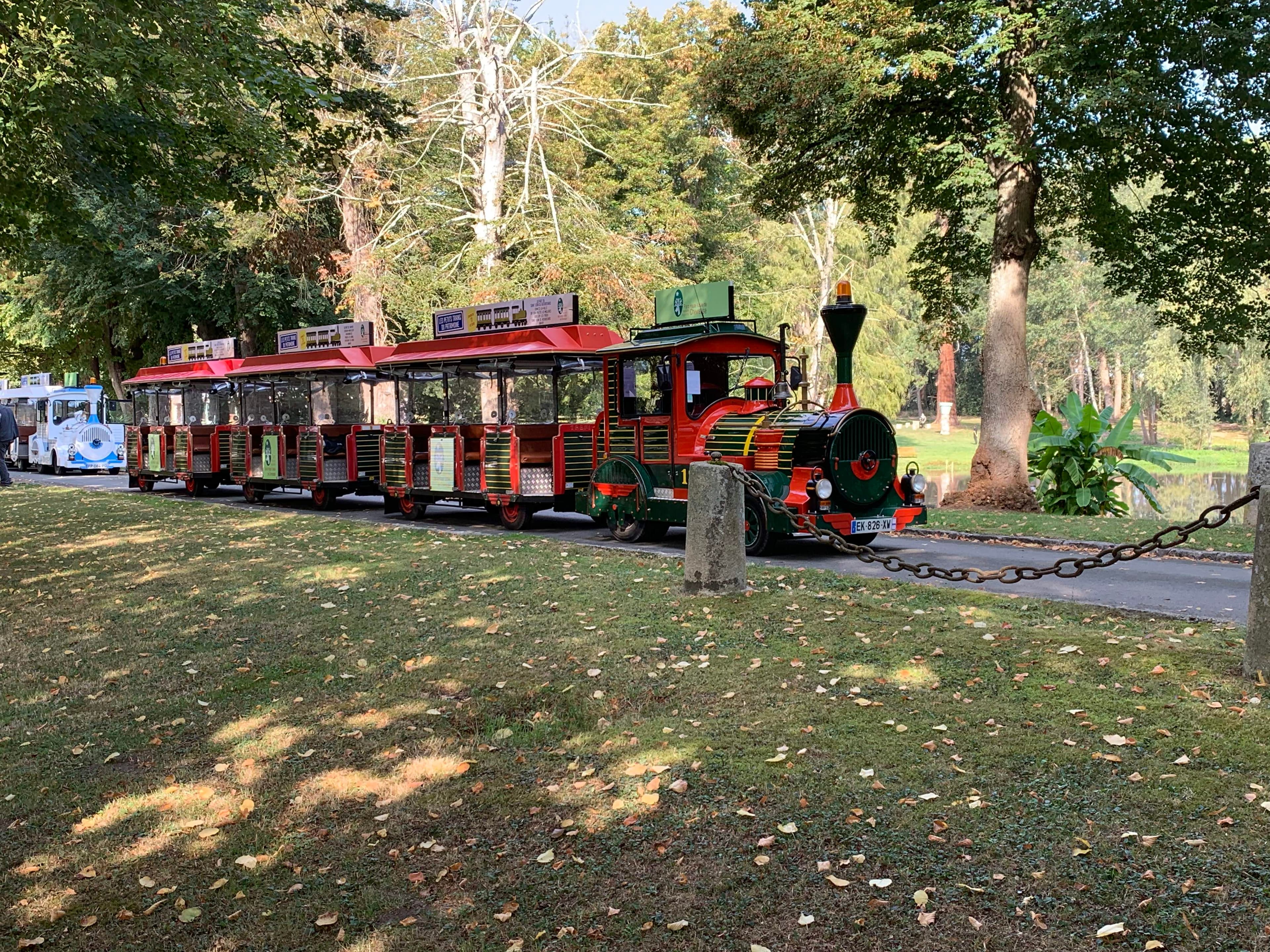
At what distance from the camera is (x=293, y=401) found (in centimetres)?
2303

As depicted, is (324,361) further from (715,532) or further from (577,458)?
(715,532)

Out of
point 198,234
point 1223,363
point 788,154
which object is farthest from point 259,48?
point 1223,363

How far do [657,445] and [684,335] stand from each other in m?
1.50

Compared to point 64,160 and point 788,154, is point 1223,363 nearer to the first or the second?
point 788,154

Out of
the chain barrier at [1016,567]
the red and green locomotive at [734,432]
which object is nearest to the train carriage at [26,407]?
the red and green locomotive at [734,432]

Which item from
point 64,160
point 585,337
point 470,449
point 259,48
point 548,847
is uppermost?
point 259,48

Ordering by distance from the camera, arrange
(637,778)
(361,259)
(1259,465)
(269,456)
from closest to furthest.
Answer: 1. (637,778)
2. (1259,465)
3. (269,456)
4. (361,259)

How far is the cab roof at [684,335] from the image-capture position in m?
14.0

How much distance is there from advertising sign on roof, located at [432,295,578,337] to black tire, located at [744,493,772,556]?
5.03 metres

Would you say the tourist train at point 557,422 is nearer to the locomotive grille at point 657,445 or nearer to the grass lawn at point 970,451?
the locomotive grille at point 657,445

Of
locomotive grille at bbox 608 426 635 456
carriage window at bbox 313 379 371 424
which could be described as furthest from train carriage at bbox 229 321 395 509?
locomotive grille at bbox 608 426 635 456

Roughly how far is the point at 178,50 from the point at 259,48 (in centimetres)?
170

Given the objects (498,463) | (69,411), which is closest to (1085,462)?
(498,463)

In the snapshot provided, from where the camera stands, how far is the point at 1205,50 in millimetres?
16438
